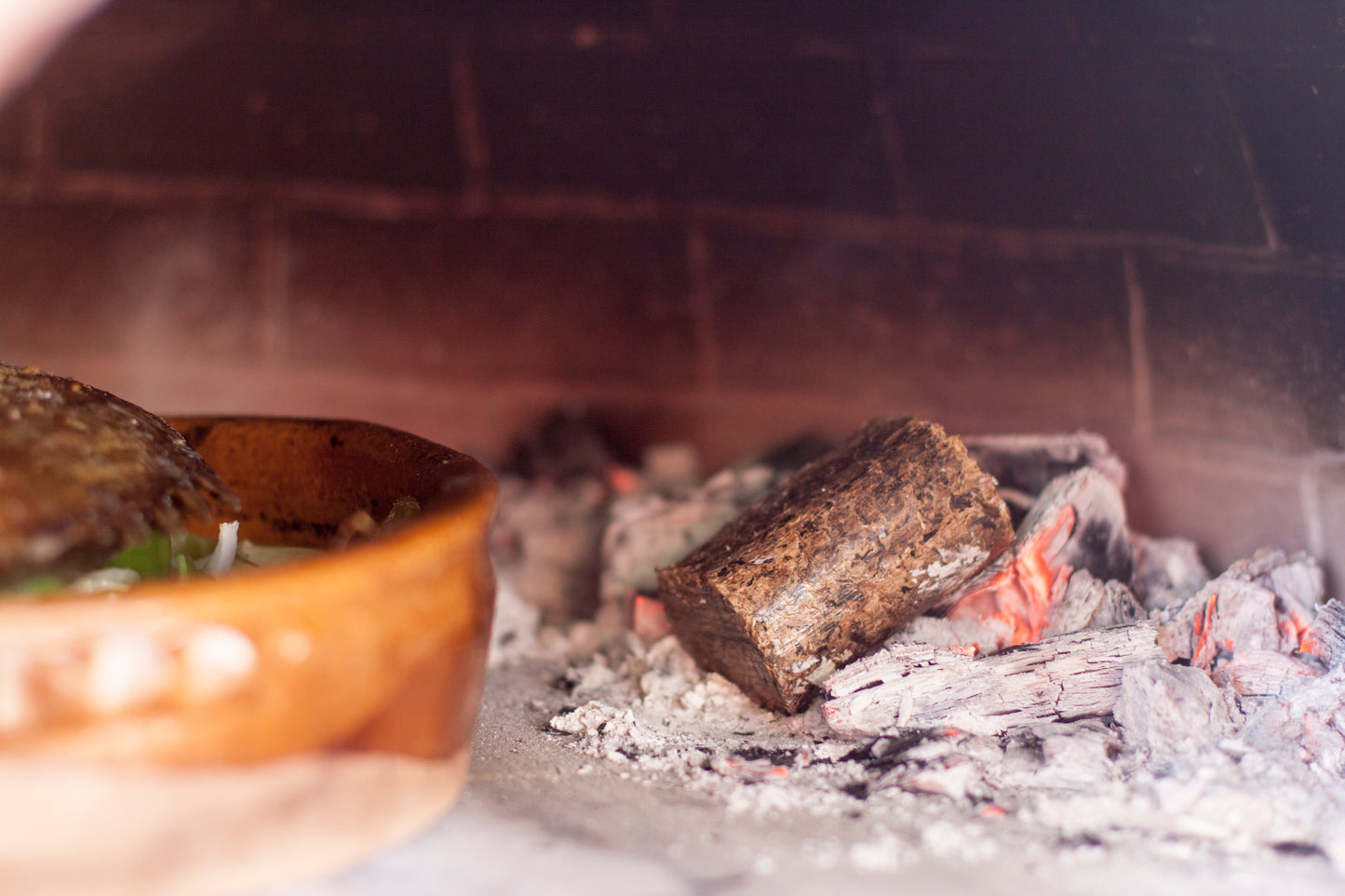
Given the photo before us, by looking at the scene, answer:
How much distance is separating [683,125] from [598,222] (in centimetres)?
24

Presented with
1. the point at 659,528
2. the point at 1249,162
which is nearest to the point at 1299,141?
the point at 1249,162

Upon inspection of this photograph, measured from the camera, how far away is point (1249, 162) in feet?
4.11

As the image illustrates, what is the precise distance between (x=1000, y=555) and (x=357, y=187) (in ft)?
4.54

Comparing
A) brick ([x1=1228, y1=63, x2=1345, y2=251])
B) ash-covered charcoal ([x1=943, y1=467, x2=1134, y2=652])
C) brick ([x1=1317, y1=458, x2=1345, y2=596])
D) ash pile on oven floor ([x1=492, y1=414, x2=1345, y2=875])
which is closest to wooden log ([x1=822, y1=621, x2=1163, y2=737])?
ash pile on oven floor ([x1=492, y1=414, x2=1345, y2=875])

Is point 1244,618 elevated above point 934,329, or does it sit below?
below

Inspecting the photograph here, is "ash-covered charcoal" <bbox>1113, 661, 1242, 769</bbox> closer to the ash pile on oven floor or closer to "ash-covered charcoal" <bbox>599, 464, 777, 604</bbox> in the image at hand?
the ash pile on oven floor

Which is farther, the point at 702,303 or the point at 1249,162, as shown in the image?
the point at 702,303

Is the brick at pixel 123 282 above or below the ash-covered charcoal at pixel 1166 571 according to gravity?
above

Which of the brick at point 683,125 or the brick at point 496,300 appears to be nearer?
the brick at point 683,125

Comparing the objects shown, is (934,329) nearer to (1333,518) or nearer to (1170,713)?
(1333,518)

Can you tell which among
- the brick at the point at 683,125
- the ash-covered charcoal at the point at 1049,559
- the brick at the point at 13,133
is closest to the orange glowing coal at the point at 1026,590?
the ash-covered charcoal at the point at 1049,559

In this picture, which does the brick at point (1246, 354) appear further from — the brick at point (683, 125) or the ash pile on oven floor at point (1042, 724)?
the brick at point (683, 125)

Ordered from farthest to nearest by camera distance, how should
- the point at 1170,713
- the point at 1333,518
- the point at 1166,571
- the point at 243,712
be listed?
the point at 1166,571 < the point at 1333,518 < the point at 1170,713 < the point at 243,712

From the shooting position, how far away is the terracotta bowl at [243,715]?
0.61m
